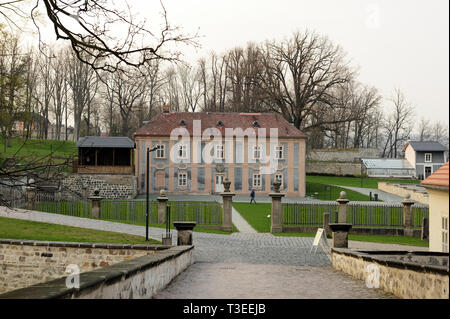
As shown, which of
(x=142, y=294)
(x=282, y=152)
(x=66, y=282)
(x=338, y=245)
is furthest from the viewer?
(x=282, y=152)

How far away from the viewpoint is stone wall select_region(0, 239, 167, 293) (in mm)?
14344

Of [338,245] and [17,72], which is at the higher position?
[17,72]

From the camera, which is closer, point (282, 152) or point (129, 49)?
point (129, 49)

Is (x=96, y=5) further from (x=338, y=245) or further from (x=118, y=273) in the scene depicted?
(x=338, y=245)

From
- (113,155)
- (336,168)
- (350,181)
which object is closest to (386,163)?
(336,168)

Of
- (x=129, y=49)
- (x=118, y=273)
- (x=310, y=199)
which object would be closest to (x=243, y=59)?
(x=310, y=199)

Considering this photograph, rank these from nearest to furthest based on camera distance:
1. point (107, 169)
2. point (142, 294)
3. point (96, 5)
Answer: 1. point (142, 294)
2. point (96, 5)
3. point (107, 169)

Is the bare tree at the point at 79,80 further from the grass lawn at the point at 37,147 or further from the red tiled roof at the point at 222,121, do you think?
the red tiled roof at the point at 222,121

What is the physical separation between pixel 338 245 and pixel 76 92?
40858 millimetres

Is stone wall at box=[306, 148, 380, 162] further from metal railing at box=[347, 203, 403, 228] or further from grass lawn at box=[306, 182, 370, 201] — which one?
metal railing at box=[347, 203, 403, 228]

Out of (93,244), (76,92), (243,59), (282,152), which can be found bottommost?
(93,244)

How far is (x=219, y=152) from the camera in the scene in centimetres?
4119

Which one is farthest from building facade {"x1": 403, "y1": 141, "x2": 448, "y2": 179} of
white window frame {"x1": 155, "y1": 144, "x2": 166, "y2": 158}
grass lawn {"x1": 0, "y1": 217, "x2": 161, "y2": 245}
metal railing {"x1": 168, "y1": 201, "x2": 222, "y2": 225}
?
grass lawn {"x1": 0, "y1": 217, "x2": 161, "y2": 245}
